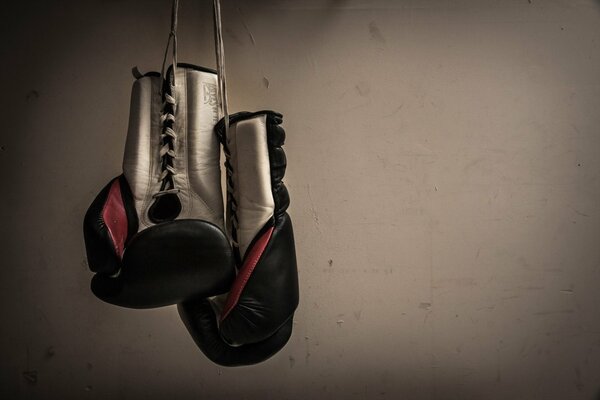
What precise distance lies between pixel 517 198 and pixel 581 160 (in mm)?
214

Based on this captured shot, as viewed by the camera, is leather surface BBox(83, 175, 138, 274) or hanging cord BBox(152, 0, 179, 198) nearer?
leather surface BBox(83, 175, 138, 274)

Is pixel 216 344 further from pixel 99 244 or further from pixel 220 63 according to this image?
pixel 220 63

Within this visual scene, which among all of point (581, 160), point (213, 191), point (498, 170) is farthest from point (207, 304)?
point (581, 160)

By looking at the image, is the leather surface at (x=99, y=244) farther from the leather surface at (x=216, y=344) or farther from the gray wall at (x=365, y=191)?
the gray wall at (x=365, y=191)

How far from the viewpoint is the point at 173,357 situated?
107cm

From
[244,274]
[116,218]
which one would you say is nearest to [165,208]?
[116,218]

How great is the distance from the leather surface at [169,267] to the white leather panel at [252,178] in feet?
0.19

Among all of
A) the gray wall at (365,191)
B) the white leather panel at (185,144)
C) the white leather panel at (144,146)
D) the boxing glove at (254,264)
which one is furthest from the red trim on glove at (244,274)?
the gray wall at (365,191)

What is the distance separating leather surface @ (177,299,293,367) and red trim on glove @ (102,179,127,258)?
0.59 ft

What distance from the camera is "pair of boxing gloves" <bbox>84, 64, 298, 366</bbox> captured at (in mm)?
710

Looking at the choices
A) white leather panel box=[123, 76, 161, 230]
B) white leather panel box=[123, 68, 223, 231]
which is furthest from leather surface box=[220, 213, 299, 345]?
white leather panel box=[123, 76, 161, 230]

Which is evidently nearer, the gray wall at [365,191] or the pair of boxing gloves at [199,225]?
the pair of boxing gloves at [199,225]

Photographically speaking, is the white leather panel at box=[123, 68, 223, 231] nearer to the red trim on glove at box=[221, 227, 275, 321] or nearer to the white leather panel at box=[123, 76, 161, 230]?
the white leather panel at box=[123, 76, 161, 230]

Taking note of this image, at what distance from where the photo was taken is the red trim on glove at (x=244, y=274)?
2.37 ft
